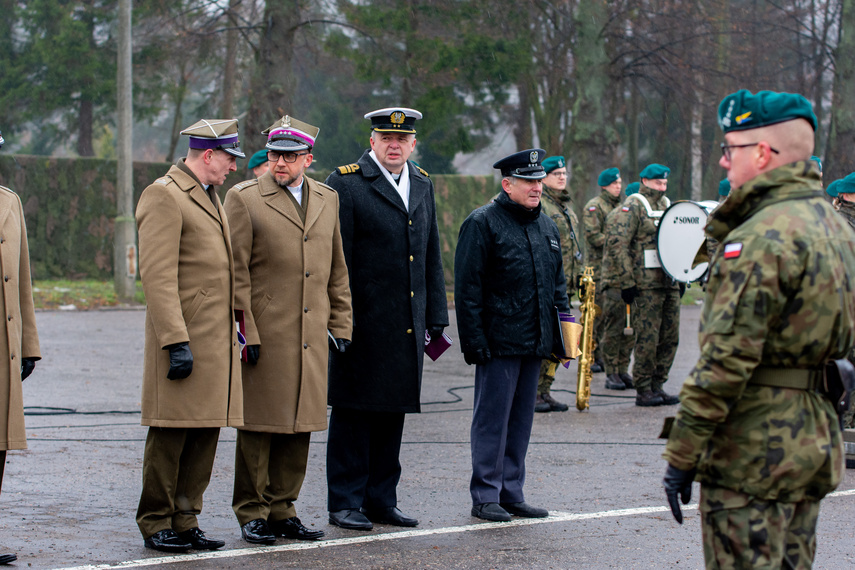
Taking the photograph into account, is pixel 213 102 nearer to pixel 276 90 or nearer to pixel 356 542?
pixel 276 90

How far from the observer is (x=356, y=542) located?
5.52 meters

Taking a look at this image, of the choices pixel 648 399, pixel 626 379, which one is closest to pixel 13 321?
pixel 648 399

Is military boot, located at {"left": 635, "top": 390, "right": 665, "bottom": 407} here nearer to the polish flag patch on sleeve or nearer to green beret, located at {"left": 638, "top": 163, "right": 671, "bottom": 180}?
green beret, located at {"left": 638, "top": 163, "right": 671, "bottom": 180}

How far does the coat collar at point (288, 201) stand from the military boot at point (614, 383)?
6309 millimetres

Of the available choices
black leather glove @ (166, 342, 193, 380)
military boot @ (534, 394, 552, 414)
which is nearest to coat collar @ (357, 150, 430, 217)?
black leather glove @ (166, 342, 193, 380)

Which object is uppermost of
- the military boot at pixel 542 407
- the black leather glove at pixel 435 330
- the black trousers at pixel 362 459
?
the black leather glove at pixel 435 330

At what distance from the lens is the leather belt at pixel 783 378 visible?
334 centimetres

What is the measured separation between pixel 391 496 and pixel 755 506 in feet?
9.76

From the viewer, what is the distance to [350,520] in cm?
583

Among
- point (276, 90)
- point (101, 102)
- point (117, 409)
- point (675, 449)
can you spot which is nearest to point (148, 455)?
point (675, 449)

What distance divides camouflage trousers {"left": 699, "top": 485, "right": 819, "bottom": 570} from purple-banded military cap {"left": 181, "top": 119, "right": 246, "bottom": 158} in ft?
9.91

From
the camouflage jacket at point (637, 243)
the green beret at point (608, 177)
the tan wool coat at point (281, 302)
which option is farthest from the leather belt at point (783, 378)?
the green beret at point (608, 177)

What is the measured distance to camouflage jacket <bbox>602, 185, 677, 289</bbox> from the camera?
10.6m

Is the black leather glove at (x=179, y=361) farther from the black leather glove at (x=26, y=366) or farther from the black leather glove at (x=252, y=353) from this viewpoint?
the black leather glove at (x=26, y=366)
